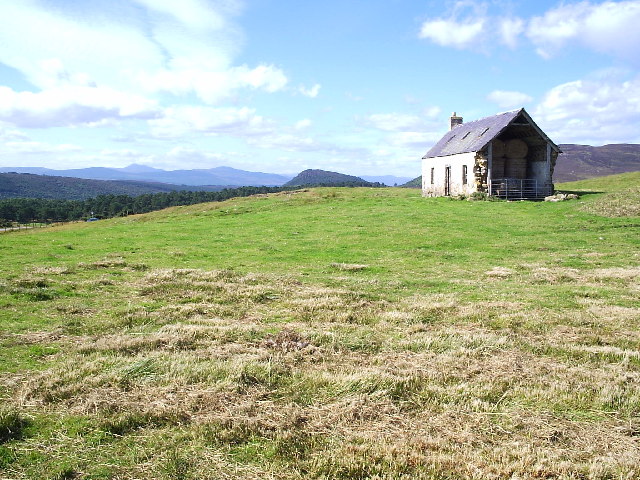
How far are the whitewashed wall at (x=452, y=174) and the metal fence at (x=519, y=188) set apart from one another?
8.36 feet

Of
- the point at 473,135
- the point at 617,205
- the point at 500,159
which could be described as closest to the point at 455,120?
the point at 473,135

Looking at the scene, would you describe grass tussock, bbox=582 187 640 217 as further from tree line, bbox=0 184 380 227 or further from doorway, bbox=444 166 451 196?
tree line, bbox=0 184 380 227

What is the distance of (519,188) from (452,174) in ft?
24.8

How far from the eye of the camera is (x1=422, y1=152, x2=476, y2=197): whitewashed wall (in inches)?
1948

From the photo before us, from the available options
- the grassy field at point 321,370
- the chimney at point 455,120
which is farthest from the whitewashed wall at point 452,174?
the grassy field at point 321,370

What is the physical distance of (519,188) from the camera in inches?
1960

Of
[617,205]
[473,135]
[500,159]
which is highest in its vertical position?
[473,135]

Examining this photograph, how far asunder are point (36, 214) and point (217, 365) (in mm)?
164933

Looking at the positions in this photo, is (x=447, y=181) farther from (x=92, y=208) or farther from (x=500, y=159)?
(x=92, y=208)

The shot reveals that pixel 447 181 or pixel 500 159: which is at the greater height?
pixel 500 159

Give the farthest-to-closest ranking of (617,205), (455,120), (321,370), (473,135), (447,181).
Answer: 1. (455,120)
2. (447,181)
3. (473,135)
4. (617,205)
5. (321,370)

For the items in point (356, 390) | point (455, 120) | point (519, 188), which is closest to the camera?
point (356, 390)

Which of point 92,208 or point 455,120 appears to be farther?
point 92,208

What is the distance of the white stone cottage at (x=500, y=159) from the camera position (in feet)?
157
